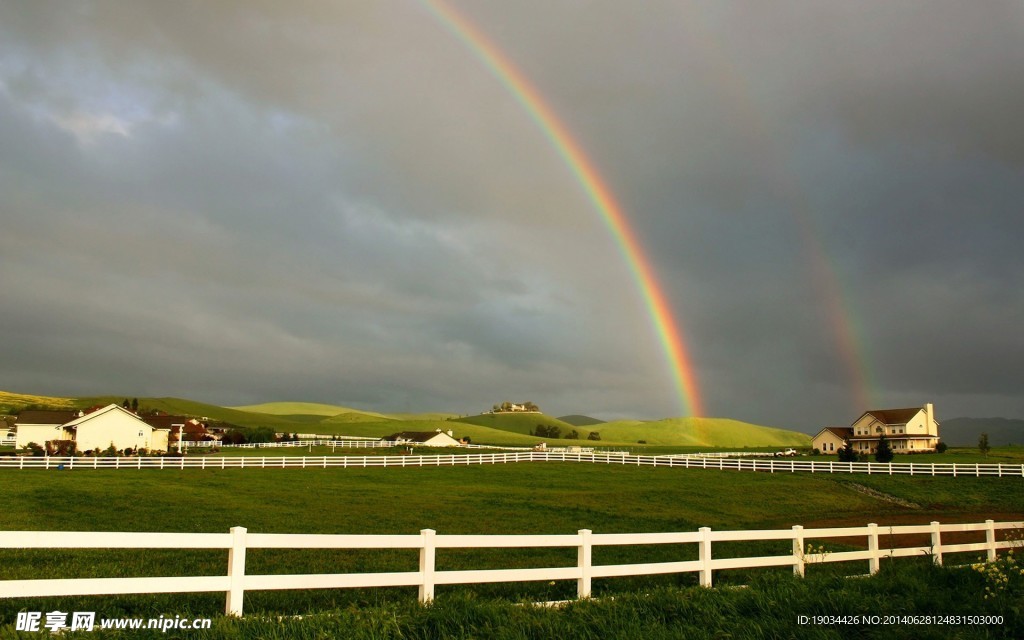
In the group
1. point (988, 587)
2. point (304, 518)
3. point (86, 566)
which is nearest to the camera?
point (988, 587)

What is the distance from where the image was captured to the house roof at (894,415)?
96.5m

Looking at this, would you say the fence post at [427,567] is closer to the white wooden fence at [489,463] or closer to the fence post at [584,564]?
the fence post at [584,564]

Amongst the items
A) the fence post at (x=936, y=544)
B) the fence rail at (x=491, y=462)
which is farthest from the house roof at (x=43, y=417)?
the fence post at (x=936, y=544)

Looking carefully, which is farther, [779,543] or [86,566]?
[779,543]

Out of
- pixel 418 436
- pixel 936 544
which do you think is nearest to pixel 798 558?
pixel 936 544

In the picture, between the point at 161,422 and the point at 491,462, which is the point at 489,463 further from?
the point at 161,422

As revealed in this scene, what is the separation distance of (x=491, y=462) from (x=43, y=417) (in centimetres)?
5926

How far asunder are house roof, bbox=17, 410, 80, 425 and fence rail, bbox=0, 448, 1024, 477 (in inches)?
1251

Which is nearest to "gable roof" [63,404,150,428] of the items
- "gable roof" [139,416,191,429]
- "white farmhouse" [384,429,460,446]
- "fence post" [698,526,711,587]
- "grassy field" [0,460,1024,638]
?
"gable roof" [139,416,191,429]

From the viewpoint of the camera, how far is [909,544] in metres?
18.1

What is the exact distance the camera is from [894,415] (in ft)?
324

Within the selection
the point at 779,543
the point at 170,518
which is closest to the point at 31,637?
the point at 170,518

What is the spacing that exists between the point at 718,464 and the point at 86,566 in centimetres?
5634

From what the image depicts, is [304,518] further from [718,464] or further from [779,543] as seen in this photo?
[718,464]
